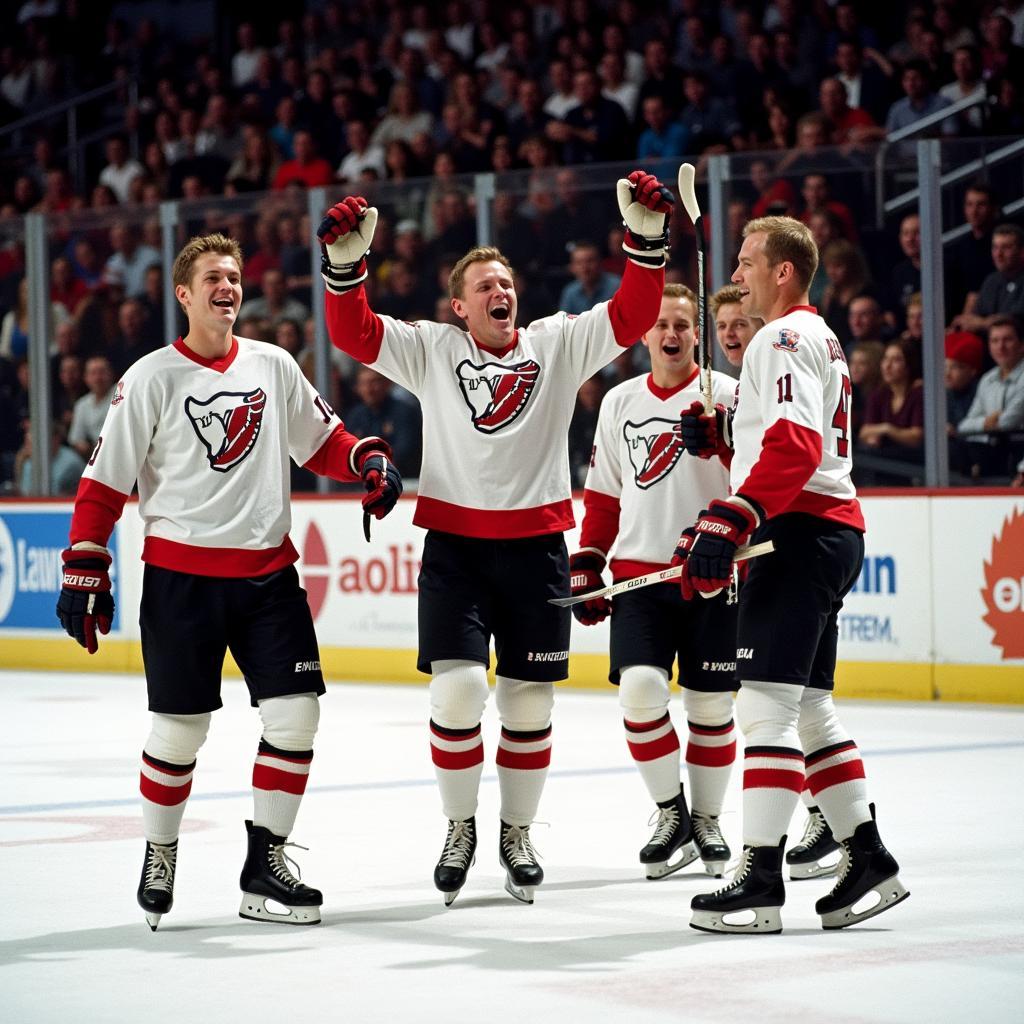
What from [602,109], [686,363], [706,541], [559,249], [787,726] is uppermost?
[602,109]

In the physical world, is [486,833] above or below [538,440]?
below

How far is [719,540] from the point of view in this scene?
13.7 feet

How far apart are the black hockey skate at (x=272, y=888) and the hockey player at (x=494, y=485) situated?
1.46ft

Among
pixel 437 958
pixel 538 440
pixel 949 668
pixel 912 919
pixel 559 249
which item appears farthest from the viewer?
pixel 559 249

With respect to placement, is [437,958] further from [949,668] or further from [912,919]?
[949,668]

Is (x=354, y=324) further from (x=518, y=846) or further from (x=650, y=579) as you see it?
(x=518, y=846)

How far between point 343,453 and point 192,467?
17.3 inches

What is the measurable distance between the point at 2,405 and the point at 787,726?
8909mm

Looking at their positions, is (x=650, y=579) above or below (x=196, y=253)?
below

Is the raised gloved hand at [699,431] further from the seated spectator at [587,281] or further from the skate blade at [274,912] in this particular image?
the seated spectator at [587,281]

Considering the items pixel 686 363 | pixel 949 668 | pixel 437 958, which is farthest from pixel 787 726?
pixel 949 668

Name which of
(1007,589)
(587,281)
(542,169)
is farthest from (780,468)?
(542,169)

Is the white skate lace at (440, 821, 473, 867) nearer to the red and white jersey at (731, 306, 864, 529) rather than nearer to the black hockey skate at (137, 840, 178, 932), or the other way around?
the black hockey skate at (137, 840, 178, 932)

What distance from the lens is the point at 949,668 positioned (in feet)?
30.1
